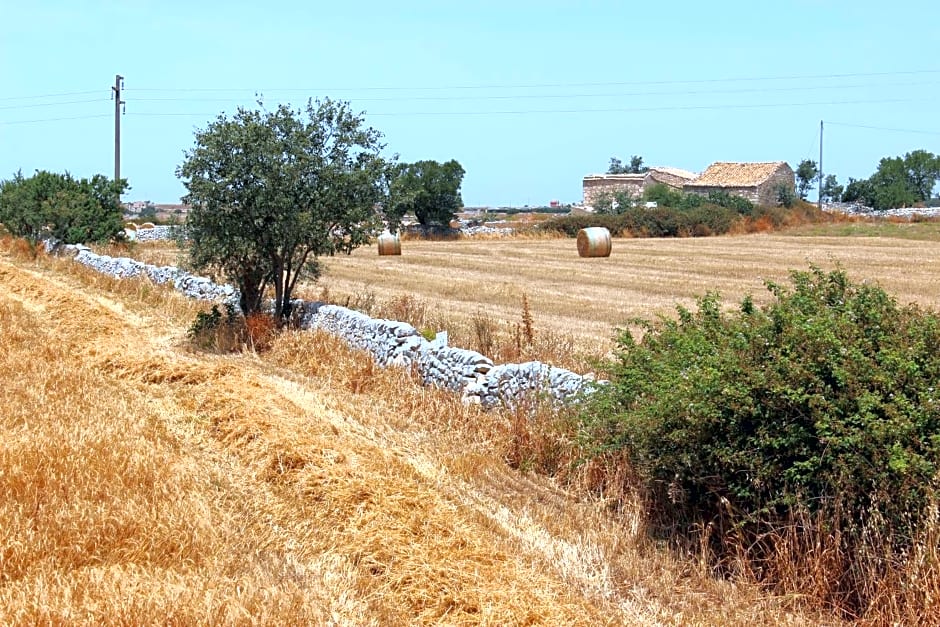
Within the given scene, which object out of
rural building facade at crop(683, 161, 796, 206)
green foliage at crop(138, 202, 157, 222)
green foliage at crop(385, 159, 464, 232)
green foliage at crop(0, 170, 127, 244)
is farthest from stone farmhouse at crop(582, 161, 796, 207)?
green foliage at crop(0, 170, 127, 244)

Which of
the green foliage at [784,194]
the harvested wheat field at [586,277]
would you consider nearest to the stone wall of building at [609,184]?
the green foliage at [784,194]

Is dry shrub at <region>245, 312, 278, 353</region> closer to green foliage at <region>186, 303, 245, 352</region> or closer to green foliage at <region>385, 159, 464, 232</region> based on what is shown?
green foliage at <region>186, 303, 245, 352</region>

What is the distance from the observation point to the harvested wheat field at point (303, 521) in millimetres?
5965

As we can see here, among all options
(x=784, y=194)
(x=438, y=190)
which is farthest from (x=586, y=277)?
(x=784, y=194)

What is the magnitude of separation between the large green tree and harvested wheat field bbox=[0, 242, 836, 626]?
457 centimetres

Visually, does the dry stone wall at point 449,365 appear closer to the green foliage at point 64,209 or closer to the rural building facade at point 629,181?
the green foliage at point 64,209

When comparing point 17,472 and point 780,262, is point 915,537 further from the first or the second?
point 780,262

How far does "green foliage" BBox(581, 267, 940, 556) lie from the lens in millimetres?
6277

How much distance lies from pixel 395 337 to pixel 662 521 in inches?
251

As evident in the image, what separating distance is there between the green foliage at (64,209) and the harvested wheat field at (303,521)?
23.3m

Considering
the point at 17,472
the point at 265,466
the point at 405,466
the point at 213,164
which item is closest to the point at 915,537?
the point at 405,466

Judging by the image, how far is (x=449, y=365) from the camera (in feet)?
39.1

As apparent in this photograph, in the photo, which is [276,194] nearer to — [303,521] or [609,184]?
[303,521]

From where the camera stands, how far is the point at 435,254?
4069 cm
